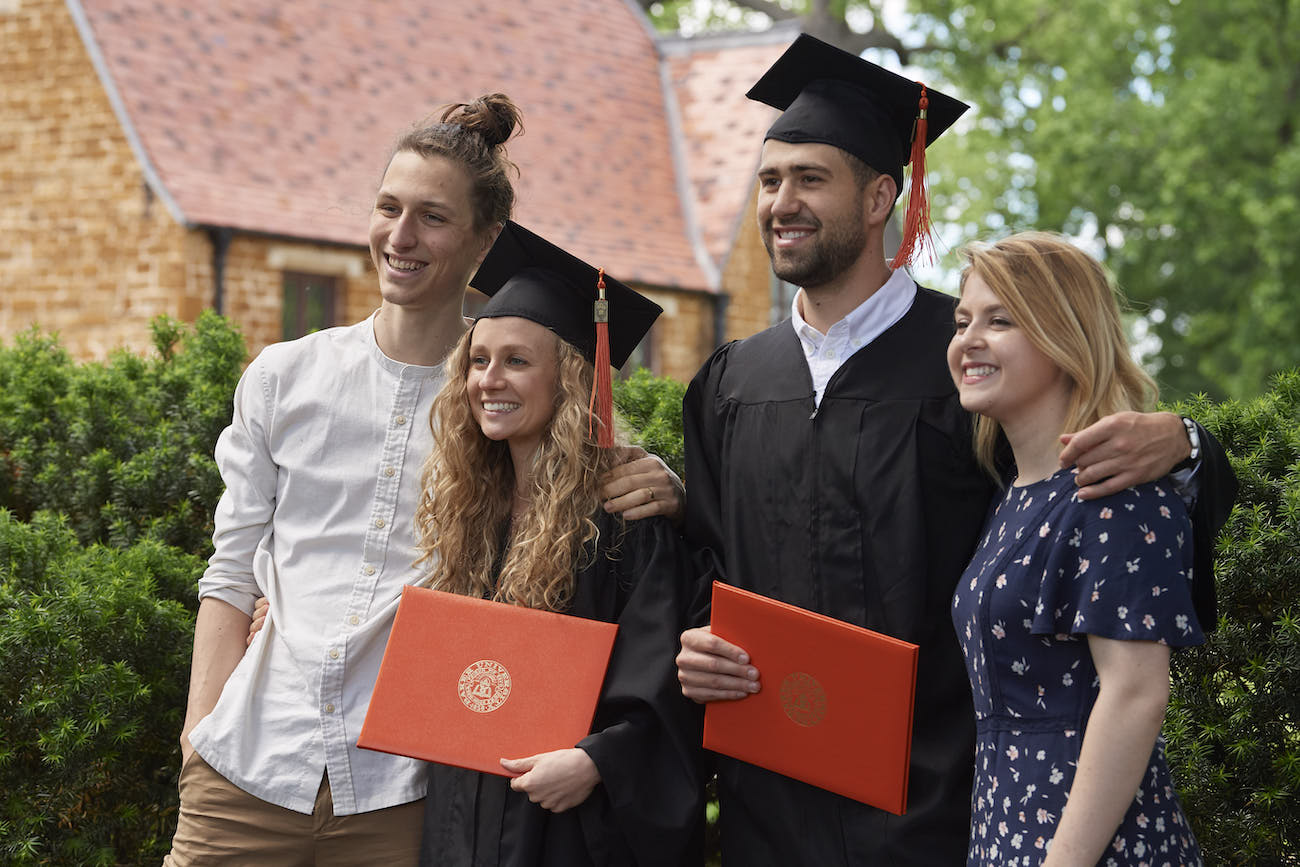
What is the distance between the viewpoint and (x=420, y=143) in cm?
331

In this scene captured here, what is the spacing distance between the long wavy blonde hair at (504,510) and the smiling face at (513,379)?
0.08 feet

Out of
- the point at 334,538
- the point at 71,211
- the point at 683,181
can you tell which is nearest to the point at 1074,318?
the point at 334,538

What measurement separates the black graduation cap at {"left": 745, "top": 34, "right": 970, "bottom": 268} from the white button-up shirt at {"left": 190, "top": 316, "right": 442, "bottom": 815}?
1.09m

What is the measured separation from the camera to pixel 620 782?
285 centimetres

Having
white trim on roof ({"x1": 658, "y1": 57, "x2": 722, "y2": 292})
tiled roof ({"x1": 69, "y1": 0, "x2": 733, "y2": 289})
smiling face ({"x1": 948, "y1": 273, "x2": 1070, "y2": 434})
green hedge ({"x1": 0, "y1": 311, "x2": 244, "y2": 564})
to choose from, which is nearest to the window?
tiled roof ({"x1": 69, "y1": 0, "x2": 733, "y2": 289})

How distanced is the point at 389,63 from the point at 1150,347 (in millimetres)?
15702

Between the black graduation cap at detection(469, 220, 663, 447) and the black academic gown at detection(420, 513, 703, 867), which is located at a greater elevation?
the black graduation cap at detection(469, 220, 663, 447)

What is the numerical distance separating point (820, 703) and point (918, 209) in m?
1.31

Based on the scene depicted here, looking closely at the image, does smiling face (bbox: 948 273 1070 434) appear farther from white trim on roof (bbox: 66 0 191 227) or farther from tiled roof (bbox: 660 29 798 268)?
tiled roof (bbox: 660 29 798 268)

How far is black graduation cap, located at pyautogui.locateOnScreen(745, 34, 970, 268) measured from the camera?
10.5 feet

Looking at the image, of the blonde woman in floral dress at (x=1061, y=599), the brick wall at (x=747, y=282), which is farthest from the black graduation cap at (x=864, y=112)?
the brick wall at (x=747, y=282)

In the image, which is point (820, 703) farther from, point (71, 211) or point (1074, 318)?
point (71, 211)

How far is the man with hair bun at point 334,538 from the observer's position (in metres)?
2.97

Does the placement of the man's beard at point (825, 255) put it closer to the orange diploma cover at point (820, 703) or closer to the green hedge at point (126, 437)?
the orange diploma cover at point (820, 703)
